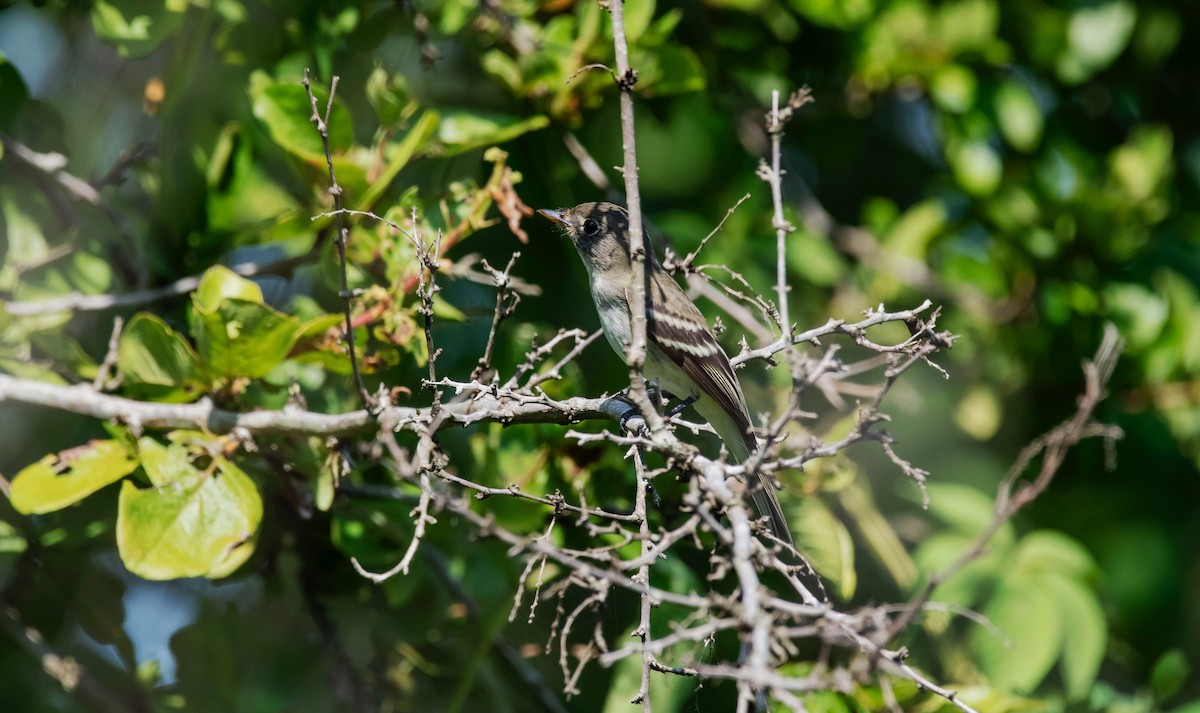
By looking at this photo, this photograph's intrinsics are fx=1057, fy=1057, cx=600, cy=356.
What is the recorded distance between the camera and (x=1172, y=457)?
4922 millimetres

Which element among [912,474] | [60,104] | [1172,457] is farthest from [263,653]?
[1172,457]

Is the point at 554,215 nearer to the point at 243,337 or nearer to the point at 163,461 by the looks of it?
the point at 243,337

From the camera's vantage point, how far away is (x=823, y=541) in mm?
3586

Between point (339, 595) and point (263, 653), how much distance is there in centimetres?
34

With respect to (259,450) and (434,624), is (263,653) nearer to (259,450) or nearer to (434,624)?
(434,624)

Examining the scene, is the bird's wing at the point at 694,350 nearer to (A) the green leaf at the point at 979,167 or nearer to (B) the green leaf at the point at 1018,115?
(A) the green leaf at the point at 979,167

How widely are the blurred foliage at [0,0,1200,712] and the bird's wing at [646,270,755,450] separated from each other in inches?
10.4

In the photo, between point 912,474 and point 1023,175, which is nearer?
point 912,474

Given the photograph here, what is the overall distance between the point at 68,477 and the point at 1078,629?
11.1ft

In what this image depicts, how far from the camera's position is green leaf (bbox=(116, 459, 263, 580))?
2.83m

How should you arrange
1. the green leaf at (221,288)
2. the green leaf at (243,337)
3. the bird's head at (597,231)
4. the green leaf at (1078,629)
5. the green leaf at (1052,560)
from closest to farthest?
the green leaf at (243,337) → the green leaf at (221,288) → the bird's head at (597,231) → the green leaf at (1078,629) → the green leaf at (1052,560)

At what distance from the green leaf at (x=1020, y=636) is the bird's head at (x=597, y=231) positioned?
187 centimetres

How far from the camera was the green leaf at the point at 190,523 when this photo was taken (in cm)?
283

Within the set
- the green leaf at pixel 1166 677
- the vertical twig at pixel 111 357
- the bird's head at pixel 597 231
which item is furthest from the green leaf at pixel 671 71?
the green leaf at pixel 1166 677
